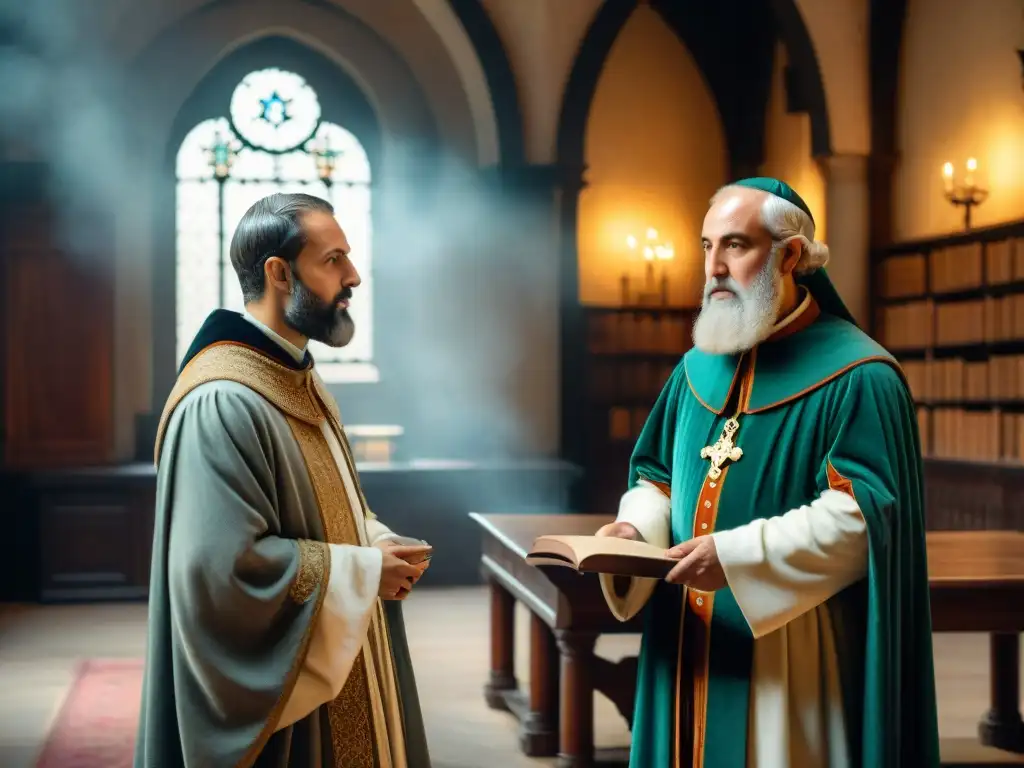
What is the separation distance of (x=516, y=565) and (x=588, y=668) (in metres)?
0.71

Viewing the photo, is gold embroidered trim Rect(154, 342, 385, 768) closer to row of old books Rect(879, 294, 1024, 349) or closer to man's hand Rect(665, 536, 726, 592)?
man's hand Rect(665, 536, 726, 592)

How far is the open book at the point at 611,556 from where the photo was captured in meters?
2.22

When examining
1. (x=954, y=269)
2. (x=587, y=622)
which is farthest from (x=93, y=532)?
(x=954, y=269)

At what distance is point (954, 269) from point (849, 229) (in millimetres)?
1006

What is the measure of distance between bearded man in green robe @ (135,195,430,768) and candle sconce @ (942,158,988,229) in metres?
6.09

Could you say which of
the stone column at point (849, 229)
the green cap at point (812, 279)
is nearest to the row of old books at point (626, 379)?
the stone column at point (849, 229)

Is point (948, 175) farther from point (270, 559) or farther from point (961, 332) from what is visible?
point (270, 559)

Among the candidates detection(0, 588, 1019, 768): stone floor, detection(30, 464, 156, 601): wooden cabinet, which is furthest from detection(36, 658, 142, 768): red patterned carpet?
detection(30, 464, 156, 601): wooden cabinet

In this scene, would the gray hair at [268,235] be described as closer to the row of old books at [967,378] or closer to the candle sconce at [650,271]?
the row of old books at [967,378]

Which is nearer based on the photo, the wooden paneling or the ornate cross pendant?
the ornate cross pendant

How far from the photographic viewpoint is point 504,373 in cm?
902

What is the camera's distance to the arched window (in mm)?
9820

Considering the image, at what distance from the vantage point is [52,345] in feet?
28.1

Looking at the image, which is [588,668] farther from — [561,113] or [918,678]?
[561,113]
